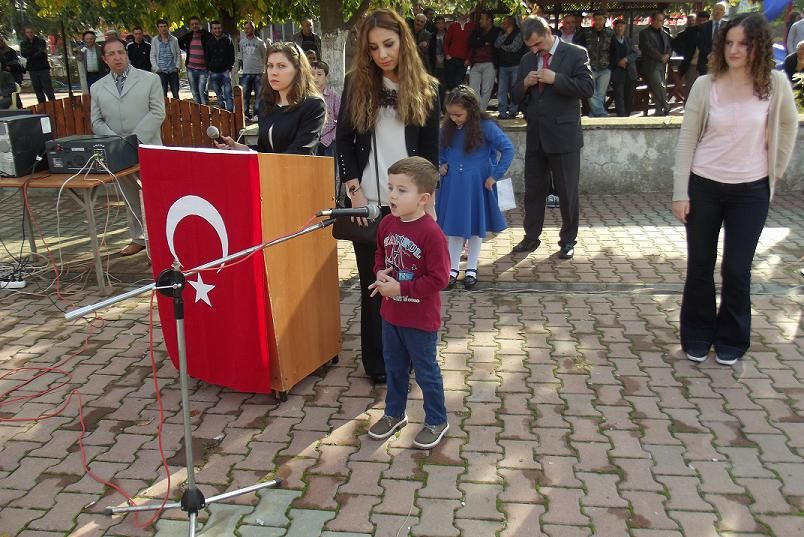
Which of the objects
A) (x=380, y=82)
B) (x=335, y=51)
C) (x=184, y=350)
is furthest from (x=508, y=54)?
(x=184, y=350)

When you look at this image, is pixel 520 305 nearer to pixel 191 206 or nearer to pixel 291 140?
pixel 291 140

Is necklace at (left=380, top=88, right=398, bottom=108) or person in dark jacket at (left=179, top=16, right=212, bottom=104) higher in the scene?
person in dark jacket at (left=179, top=16, right=212, bottom=104)

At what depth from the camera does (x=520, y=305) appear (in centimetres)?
541

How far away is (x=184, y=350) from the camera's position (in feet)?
8.18

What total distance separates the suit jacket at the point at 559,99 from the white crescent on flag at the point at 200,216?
11.2ft

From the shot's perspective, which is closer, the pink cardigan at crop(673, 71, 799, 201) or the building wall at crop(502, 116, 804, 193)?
the pink cardigan at crop(673, 71, 799, 201)

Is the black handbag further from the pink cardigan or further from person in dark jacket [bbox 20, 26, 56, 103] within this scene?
person in dark jacket [bbox 20, 26, 56, 103]

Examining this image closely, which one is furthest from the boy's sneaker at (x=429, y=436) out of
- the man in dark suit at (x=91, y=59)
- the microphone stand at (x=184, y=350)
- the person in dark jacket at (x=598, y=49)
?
the man in dark suit at (x=91, y=59)

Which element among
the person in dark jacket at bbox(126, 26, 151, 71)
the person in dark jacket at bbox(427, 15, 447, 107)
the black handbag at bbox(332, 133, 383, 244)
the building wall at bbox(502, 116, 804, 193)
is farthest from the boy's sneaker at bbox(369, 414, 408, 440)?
the person in dark jacket at bbox(126, 26, 151, 71)

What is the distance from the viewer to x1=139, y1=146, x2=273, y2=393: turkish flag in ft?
11.6

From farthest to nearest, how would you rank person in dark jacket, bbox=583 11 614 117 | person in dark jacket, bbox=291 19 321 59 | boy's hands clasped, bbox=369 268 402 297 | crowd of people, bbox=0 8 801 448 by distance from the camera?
person in dark jacket, bbox=291 19 321 59 → person in dark jacket, bbox=583 11 614 117 → crowd of people, bbox=0 8 801 448 → boy's hands clasped, bbox=369 268 402 297

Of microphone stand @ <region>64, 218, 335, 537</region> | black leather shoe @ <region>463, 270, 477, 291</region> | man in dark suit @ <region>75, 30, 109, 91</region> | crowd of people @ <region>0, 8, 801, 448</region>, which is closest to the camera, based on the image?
microphone stand @ <region>64, 218, 335, 537</region>

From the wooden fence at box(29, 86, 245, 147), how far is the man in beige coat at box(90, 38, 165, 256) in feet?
7.80

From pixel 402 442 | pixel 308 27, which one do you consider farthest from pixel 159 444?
pixel 308 27
